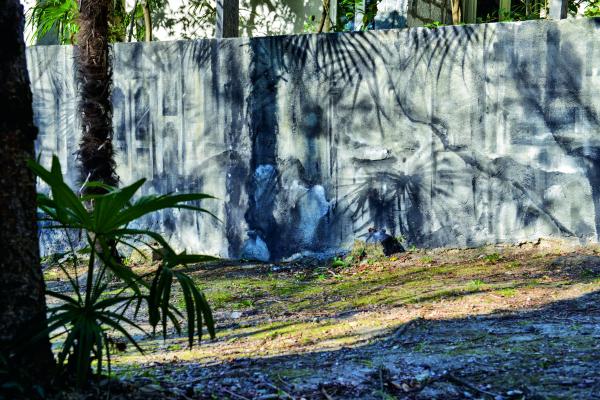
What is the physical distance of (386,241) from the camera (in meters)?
7.69

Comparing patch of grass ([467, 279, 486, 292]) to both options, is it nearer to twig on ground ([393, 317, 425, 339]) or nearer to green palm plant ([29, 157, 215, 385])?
twig on ground ([393, 317, 425, 339])

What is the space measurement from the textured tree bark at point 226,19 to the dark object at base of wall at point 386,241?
2.97m

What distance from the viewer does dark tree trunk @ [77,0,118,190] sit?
8.05 metres

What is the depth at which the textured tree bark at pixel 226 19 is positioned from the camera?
358 inches

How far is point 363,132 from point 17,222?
16.1 feet

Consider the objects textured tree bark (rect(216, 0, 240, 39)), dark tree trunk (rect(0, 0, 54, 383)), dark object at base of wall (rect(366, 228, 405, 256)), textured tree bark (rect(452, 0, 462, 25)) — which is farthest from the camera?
textured tree bark (rect(452, 0, 462, 25))

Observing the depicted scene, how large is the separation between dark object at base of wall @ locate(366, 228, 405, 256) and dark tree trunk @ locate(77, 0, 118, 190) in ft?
8.94

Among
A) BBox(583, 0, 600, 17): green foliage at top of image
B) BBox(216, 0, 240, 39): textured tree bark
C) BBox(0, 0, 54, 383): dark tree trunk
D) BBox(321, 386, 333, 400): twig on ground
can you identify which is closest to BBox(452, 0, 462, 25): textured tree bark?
BBox(583, 0, 600, 17): green foliage at top of image

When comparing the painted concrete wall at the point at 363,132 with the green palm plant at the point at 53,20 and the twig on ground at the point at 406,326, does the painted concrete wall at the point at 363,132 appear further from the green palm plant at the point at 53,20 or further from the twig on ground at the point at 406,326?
the twig on ground at the point at 406,326

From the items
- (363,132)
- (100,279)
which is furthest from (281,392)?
(363,132)

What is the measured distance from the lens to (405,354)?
4.52 m

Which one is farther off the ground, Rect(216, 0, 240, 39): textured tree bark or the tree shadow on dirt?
Rect(216, 0, 240, 39): textured tree bark

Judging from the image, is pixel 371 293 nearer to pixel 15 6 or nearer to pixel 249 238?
pixel 249 238

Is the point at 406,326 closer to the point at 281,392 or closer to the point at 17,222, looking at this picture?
the point at 281,392
